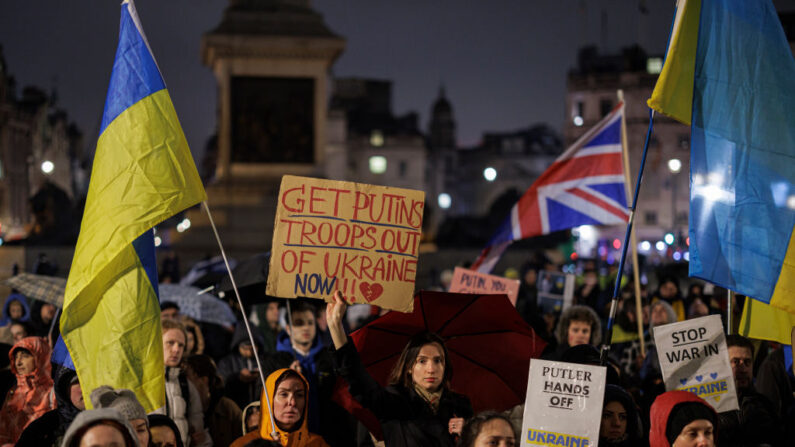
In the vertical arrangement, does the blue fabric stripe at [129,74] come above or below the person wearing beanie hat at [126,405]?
above

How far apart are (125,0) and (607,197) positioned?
4698 millimetres

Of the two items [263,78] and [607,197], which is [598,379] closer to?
[607,197]

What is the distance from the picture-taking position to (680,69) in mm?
5785

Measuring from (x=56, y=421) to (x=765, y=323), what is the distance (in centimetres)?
421

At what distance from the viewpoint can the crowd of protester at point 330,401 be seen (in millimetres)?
4832

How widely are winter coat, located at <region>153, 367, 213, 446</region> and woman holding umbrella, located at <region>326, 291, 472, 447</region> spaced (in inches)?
58.3

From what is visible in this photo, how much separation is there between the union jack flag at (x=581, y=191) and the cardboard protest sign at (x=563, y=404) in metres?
4.19

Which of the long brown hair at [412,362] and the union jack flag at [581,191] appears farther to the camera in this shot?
the union jack flag at [581,191]

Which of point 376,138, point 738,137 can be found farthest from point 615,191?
point 376,138

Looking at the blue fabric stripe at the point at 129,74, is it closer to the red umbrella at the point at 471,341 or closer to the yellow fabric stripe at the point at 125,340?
the yellow fabric stripe at the point at 125,340

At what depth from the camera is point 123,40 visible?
5934 millimetres

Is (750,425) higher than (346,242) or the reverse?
the reverse

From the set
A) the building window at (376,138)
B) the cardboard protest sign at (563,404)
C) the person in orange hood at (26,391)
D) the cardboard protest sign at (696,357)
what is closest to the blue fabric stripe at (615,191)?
the cardboard protest sign at (696,357)

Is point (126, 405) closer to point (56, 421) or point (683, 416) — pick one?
point (56, 421)
